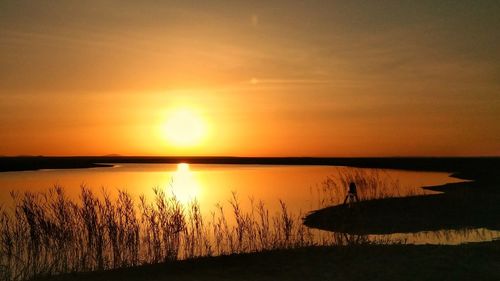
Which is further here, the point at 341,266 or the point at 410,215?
the point at 410,215

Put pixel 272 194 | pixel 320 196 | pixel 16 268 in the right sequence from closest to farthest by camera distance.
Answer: pixel 16 268, pixel 320 196, pixel 272 194

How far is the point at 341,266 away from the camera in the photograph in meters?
12.6

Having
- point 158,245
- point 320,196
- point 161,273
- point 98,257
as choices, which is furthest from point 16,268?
point 320,196

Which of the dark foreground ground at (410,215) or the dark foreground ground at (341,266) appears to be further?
the dark foreground ground at (410,215)

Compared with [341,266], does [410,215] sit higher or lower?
lower

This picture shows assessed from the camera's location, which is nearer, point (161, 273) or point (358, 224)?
point (161, 273)

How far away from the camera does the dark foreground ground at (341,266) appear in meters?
11.6

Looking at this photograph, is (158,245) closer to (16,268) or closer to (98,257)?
(98,257)

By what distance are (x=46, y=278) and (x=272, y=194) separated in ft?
102

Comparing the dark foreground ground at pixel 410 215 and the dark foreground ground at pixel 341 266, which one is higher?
the dark foreground ground at pixel 341 266

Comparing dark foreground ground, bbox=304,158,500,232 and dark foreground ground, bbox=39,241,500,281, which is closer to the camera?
dark foreground ground, bbox=39,241,500,281

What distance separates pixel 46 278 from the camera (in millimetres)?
13008

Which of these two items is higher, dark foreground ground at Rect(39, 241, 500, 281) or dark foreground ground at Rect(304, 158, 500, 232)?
dark foreground ground at Rect(39, 241, 500, 281)

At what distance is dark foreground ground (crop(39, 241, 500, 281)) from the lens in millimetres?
11633
